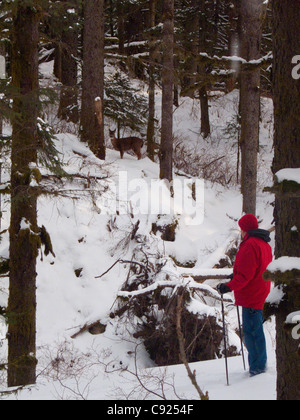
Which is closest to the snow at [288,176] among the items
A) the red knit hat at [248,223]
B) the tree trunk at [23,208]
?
the red knit hat at [248,223]

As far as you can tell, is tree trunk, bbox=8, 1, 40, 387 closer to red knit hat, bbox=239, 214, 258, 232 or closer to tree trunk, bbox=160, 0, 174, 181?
red knit hat, bbox=239, 214, 258, 232

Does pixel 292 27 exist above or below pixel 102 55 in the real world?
below

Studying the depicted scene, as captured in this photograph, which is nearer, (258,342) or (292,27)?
(292,27)

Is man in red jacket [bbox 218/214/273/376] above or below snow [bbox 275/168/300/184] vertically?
below

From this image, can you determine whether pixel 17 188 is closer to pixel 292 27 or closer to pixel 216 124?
pixel 292 27

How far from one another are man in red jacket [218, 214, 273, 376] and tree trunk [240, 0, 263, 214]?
656 cm

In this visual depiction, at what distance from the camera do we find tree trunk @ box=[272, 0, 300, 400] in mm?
3777

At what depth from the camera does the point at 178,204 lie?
15.6 meters

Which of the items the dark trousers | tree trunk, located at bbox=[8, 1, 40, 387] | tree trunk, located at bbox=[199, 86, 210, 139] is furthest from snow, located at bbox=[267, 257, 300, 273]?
tree trunk, located at bbox=[199, 86, 210, 139]

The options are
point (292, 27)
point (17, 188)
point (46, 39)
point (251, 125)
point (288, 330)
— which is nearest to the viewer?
point (288, 330)

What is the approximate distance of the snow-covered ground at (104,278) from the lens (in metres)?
6.20

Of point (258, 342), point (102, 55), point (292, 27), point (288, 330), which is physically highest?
point (102, 55)

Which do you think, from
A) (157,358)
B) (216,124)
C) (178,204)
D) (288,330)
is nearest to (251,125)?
(178,204)
